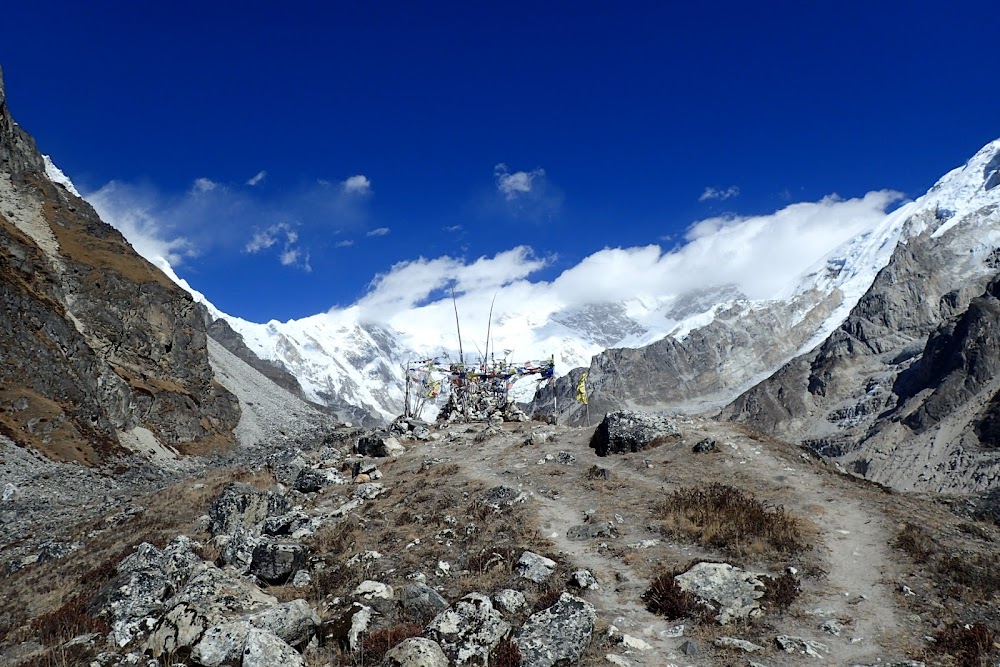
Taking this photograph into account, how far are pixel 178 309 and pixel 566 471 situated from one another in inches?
3191

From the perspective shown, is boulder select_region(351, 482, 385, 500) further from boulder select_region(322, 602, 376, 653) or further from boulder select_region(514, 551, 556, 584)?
boulder select_region(322, 602, 376, 653)

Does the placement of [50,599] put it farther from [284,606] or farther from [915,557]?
[915,557]

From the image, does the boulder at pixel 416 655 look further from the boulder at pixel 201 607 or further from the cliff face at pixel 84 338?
the cliff face at pixel 84 338

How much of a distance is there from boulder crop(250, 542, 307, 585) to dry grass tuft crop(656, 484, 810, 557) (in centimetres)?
968

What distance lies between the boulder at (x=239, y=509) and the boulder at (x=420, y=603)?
10759 millimetres

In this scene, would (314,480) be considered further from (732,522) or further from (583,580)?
(732,522)

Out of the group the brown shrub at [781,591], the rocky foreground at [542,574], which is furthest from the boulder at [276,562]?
the brown shrub at [781,591]

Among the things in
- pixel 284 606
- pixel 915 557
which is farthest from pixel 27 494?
pixel 915 557

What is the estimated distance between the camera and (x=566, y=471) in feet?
82.9

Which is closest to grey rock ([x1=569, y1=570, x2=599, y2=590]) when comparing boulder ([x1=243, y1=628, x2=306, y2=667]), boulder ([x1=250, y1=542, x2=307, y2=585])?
boulder ([x1=243, y1=628, x2=306, y2=667])

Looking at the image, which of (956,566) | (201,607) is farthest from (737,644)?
(201,607)

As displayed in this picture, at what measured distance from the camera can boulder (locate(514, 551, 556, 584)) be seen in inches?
534

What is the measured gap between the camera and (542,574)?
13656 millimetres

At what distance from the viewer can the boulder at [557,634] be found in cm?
1019
